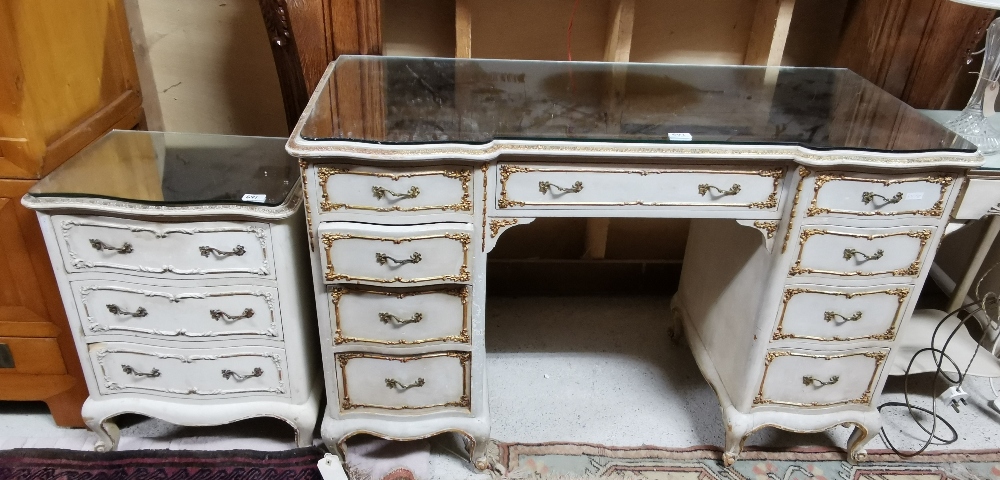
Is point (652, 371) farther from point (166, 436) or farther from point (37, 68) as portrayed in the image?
point (37, 68)

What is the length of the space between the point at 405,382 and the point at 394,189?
457 millimetres

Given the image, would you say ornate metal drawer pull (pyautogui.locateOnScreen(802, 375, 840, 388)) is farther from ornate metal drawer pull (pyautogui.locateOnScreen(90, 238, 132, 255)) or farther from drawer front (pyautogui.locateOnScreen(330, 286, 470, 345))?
ornate metal drawer pull (pyautogui.locateOnScreen(90, 238, 132, 255))

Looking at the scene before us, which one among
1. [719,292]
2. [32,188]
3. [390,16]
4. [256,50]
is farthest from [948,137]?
[32,188]


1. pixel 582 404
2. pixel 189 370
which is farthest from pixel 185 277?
pixel 582 404

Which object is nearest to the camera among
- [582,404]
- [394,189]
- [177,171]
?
[394,189]

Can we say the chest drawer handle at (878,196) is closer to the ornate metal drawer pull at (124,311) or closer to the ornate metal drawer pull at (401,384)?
the ornate metal drawer pull at (401,384)

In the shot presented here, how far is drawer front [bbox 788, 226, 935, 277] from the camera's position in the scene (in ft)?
4.30

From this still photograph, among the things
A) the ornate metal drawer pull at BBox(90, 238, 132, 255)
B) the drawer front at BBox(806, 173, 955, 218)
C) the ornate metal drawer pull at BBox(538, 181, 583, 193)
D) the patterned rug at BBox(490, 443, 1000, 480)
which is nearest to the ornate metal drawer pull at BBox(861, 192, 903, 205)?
the drawer front at BBox(806, 173, 955, 218)

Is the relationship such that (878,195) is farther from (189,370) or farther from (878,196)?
(189,370)

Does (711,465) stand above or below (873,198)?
below

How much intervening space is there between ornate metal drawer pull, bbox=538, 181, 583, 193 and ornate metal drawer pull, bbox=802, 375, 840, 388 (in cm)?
68

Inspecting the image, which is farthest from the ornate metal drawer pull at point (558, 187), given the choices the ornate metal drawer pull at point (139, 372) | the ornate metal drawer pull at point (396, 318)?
the ornate metal drawer pull at point (139, 372)

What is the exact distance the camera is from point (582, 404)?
1812 millimetres

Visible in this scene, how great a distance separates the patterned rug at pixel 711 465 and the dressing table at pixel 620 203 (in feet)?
0.20
